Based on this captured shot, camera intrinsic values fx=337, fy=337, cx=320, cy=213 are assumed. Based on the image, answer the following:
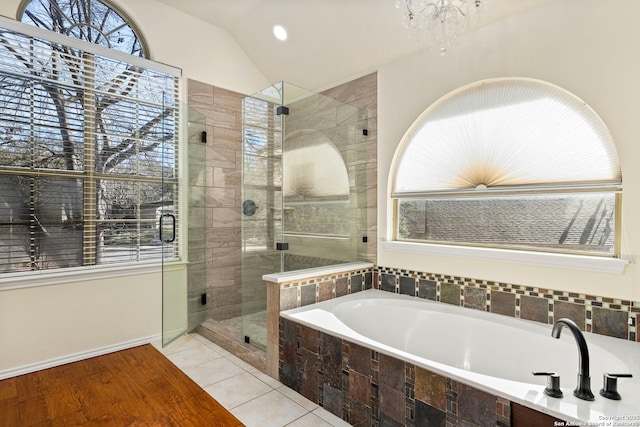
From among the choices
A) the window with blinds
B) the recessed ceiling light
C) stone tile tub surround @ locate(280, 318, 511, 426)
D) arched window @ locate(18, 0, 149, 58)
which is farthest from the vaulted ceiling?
stone tile tub surround @ locate(280, 318, 511, 426)

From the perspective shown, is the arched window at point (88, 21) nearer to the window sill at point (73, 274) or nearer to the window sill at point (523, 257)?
the window sill at point (73, 274)

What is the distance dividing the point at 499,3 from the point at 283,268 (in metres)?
2.35

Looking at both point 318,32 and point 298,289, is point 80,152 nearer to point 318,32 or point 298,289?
point 298,289

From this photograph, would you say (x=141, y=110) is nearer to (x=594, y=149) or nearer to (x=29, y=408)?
(x=29, y=408)

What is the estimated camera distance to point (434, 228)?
275 cm

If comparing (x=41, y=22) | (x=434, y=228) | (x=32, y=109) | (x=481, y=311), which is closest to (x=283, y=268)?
(x=434, y=228)

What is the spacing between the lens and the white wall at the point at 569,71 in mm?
1845

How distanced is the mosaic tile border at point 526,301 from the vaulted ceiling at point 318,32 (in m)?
1.83

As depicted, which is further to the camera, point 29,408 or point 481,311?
point 481,311

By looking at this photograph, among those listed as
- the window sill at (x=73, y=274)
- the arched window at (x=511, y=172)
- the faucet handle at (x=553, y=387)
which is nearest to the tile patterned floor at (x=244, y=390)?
the window sill at (x=73, y=274)

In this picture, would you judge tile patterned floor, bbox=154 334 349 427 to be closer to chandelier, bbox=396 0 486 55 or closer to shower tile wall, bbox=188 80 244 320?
shower tile wall, bbox=188 80 244 320

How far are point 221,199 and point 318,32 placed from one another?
1.88 meters

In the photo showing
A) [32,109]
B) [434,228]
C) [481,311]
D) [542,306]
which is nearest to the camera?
[542,306]

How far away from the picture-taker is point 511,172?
7.60ft
